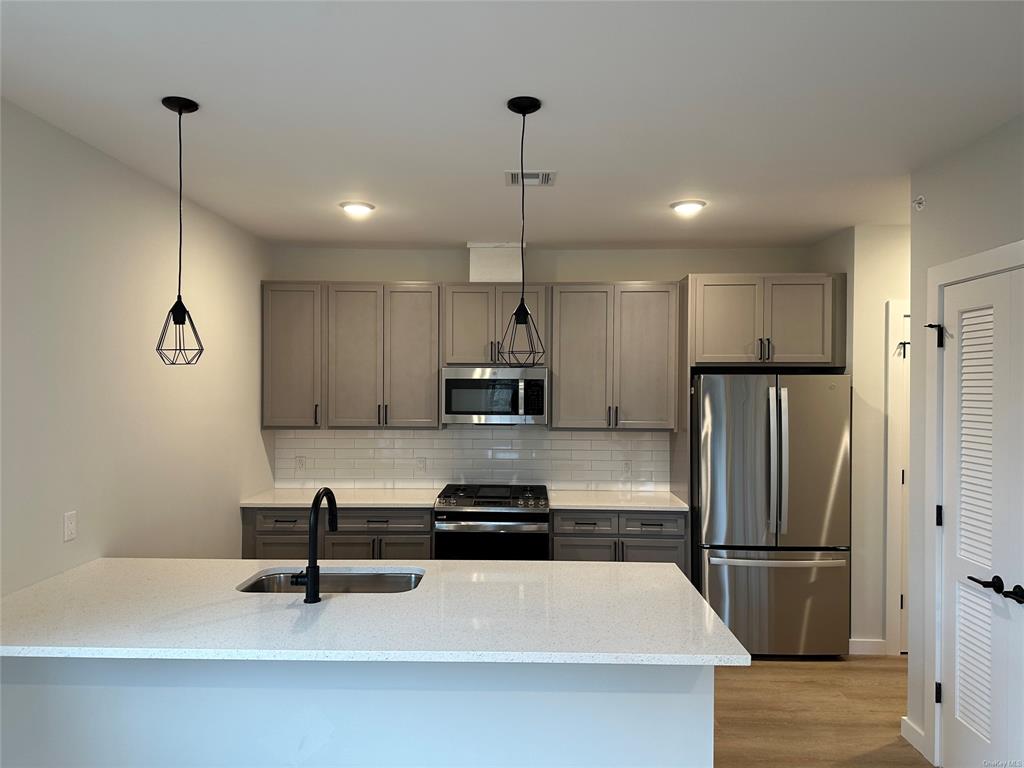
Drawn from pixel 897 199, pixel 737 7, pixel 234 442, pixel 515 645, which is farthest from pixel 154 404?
pixel 897 199

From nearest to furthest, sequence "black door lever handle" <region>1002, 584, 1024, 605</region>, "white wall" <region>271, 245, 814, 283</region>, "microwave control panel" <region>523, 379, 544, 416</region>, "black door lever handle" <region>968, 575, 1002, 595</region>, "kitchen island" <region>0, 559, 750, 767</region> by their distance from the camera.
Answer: "kitchen island" <region>0, 559, 750, 767</region> → "black door lever handle" <region>1002, 584, 1024, 605</region> → "black door lever handle" <region>968, 575, 1002, 595</region> → "microwave control panel" <region>523, 379, 544, 416</region> → "white wall" <region>271, 245, 814, 283</region>

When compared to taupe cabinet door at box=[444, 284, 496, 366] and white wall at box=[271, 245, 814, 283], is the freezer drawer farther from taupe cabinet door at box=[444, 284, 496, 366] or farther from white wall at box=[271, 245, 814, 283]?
taupe cabinet door at box=[444, 284, 496, 366]

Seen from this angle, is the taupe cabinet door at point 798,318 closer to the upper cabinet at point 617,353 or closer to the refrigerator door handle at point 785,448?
the refrigerator door handle at point 785,448

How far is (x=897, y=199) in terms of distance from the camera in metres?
3.48

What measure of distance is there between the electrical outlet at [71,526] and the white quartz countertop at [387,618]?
0.13 m

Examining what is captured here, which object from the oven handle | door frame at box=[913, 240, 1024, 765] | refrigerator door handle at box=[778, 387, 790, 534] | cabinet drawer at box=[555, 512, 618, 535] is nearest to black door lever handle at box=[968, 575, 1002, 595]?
door frame at box=[913, 240, 1024, 765]

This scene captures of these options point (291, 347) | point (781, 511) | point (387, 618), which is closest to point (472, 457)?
point (291, 347)

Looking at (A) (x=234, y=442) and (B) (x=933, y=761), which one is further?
(A) (x=234, y=442)

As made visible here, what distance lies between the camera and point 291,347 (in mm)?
4578

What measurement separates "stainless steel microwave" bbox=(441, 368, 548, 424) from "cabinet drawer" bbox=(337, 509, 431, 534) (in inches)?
25.4

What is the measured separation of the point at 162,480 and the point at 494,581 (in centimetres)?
182

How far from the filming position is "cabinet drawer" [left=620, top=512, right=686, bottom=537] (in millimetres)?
4230

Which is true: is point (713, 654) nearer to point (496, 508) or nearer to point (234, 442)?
point (496, 508)

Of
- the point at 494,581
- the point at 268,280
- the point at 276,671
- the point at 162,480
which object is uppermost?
the point at 268,280
